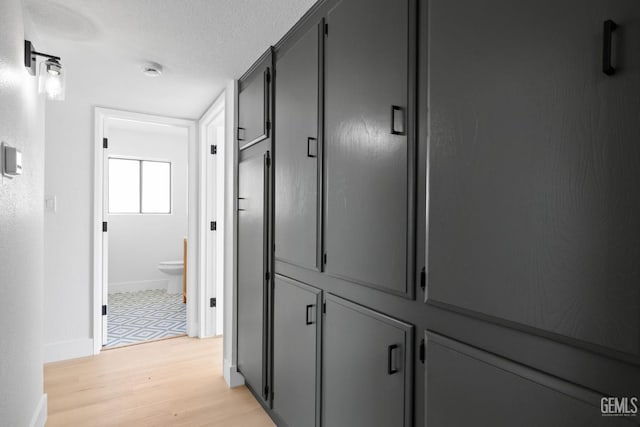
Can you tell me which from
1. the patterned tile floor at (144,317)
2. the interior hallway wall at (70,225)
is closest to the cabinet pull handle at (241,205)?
the interior hallway wall at (70,225)

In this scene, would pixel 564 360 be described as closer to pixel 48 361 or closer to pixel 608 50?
pixel 608 50

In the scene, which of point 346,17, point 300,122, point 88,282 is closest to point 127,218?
point 88,282

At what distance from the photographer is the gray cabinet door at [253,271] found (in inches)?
88.7

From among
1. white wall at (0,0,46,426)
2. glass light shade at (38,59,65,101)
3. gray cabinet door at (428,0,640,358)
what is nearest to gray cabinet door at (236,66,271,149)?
glass light shade at (38,59,65,101)

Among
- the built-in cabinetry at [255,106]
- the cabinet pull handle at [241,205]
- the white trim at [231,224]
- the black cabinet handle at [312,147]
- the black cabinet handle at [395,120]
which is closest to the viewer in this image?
the black cabinet handle at [395,120]

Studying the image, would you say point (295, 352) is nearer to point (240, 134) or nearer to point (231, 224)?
point (231, 224)

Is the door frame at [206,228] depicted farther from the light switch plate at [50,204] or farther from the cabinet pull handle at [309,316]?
the cabinet pull handle at [309,316]

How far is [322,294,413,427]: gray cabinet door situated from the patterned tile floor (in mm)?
2696

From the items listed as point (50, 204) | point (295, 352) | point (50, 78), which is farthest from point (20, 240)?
point (50, 204)

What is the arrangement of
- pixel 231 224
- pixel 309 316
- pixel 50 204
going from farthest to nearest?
1. pixel 50 204
2. pixel 231 224
3. pixel 309 316

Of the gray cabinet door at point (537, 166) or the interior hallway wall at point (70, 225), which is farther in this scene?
the interior hallway wall at point (70, 225)

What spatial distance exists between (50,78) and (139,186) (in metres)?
4.17

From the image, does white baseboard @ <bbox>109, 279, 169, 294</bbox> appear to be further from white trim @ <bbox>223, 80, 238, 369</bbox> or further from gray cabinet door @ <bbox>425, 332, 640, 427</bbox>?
gray cabinet door @ <bbox>425, 332, 640, 427</bbox>

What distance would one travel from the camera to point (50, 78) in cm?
187
